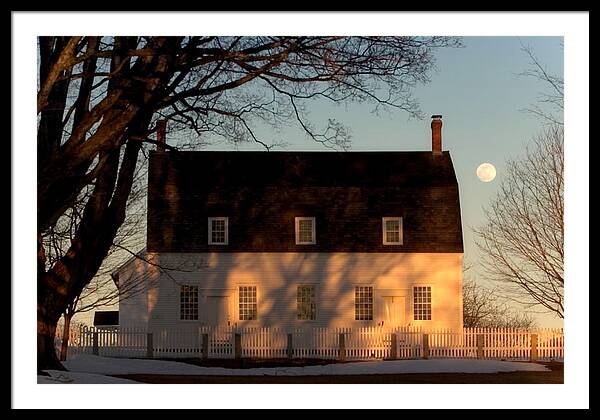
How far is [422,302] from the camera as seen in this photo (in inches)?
1718

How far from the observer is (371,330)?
139 feet

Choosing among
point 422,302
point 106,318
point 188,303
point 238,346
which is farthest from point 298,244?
point 106,318

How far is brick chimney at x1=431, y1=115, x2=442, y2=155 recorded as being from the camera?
47.2 m

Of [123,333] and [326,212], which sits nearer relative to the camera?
[123,333]

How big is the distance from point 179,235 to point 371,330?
7700mm

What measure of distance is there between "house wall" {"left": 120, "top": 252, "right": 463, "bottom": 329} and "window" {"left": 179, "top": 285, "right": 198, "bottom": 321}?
7.5 inches

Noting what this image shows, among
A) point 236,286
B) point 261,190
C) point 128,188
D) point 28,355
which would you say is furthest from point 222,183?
point 28,355

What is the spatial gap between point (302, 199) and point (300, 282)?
350 centimetres

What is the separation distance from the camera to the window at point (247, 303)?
43.5 meters

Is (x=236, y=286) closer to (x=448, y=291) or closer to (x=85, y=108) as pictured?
(x=448, y=291)

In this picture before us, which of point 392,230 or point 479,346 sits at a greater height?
point 392,230

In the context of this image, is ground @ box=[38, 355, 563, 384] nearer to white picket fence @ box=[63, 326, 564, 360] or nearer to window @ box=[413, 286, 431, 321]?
white picket fence @ box=[63, 326, 564, 360]

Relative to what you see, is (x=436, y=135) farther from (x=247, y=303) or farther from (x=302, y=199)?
(x=247, y=303)

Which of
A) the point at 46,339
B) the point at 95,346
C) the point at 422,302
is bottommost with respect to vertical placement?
the point at 95,346
